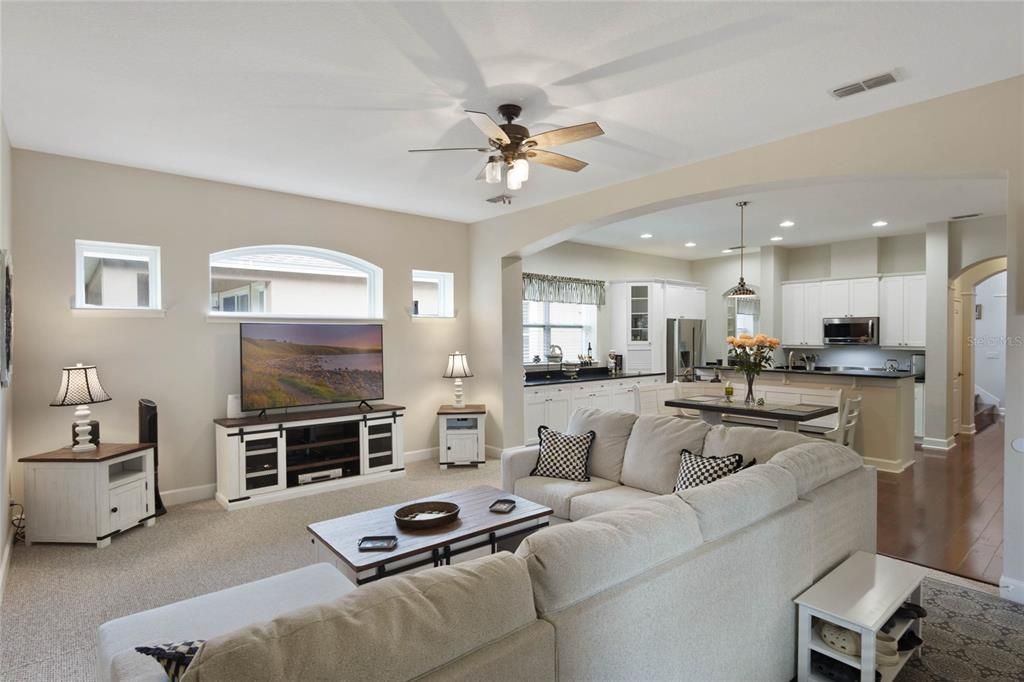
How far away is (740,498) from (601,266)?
675 centimetres

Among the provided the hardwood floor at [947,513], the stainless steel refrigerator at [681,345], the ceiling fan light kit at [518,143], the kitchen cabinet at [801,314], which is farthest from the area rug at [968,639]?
the kitchen cabinet at [801,314]

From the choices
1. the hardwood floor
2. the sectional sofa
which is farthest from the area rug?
the sectional sofa

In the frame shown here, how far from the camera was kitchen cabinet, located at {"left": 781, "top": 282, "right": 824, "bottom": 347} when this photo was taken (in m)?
8.23

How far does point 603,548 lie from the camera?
4.94ft

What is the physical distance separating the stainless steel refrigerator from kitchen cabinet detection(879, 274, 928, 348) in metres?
2.59

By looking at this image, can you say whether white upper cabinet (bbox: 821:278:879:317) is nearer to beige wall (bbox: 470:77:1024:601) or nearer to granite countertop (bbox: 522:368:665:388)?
granite countertop (bbox: 522:368:665:388)

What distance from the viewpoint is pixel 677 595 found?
5.42ft

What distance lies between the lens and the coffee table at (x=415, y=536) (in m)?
2.41

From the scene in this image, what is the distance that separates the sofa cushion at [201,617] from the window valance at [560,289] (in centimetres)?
551

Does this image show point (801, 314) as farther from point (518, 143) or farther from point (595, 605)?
point (595, 605)

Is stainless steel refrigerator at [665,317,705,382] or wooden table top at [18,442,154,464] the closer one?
wooden table top at [18,442,154,464]

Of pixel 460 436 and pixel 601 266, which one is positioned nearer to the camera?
pixel 460 436

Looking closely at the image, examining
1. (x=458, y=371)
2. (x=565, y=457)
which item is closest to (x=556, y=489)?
(x=565, y=457)

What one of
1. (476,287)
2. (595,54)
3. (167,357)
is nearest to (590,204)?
(476,287)
